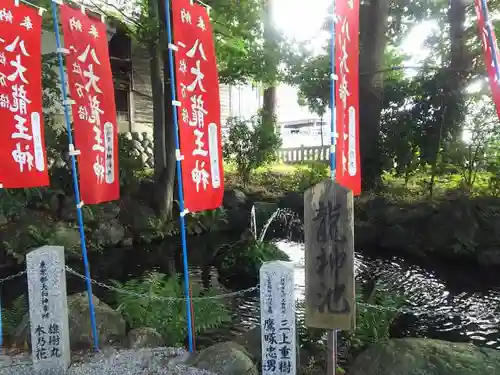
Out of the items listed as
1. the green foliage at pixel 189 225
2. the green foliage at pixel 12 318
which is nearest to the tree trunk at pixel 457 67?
the green foliage at pixel 189 225

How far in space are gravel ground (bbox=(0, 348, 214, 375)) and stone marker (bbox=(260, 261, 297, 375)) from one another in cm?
69

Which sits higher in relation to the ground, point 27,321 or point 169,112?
point 169,112

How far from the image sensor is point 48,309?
4.36 m

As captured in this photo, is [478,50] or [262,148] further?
[262,148]

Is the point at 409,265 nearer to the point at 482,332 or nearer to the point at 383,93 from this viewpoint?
the point at 482,332

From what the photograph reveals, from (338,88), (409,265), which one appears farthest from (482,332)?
(338,88)

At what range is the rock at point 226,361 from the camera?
4145mm

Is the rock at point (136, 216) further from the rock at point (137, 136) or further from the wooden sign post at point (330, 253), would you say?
the wooden sign post at point (330, 253)

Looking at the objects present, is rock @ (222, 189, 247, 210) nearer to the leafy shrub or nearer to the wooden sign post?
the leafy shrub

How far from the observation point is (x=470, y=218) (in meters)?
10.6

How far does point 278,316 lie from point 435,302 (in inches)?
187

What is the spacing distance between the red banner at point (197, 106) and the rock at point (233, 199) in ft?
32.9

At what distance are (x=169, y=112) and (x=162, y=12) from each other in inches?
110

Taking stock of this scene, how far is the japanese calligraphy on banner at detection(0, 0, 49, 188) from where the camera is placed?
14.9 ft
